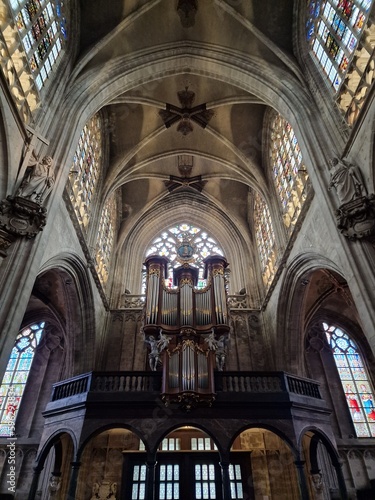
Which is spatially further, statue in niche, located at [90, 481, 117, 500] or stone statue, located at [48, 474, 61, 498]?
statue in niche, located at [90, 481, 117, 500]

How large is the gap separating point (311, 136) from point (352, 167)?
2436mm

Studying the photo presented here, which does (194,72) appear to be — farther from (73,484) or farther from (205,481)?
(205,481)

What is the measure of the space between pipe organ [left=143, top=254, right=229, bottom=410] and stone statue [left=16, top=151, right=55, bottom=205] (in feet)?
18.0

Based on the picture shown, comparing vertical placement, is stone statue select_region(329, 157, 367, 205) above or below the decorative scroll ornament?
below

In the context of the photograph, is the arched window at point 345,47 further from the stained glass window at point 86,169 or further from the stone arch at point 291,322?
the stained glass window at point 86,169

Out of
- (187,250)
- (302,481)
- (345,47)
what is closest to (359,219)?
(345,47)

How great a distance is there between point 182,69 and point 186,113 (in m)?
2.22

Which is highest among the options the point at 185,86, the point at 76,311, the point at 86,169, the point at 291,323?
the point at 185,86

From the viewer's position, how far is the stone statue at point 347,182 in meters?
8.16

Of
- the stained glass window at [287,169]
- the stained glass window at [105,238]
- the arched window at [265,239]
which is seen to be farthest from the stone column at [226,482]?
the stained glass window at [105,238]

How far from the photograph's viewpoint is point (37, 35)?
989 centimetres

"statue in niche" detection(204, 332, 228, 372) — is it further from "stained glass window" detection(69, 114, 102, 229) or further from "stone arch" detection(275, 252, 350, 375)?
"stained glass window" detection(69, 114, 102, 229)

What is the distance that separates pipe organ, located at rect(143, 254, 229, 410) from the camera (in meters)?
9.53

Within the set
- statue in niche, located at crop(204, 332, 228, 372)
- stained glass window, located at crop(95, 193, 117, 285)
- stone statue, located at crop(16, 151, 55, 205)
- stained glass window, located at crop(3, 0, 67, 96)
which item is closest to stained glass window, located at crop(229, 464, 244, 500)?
Answer: statue in niche, located at crop(204, 332, 228, 372)
